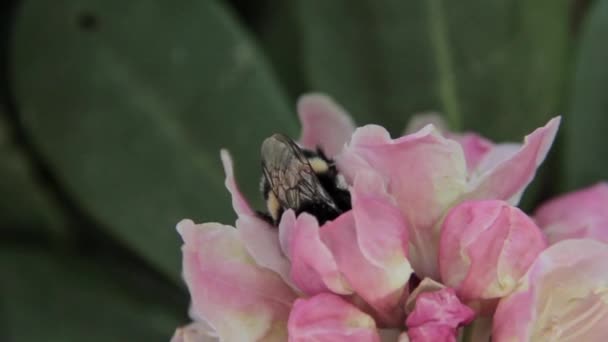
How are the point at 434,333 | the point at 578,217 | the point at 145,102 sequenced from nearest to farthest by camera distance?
the point at 434,333 < the point at 578,217 < the point at 145,102

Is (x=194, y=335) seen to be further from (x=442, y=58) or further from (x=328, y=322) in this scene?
(x=442, y=58)

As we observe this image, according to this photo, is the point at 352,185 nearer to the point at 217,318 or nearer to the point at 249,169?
the point at 217,318

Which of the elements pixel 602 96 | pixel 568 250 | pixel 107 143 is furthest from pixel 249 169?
pixel 568 250

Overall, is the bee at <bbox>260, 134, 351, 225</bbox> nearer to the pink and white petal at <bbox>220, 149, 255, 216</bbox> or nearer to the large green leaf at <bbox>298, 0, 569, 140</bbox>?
the pink and white petal at <bbox>220, 149, 255, 216</bbox>

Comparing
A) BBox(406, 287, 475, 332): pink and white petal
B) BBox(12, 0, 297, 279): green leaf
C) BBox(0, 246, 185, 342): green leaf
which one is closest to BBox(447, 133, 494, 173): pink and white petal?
BBox(406, 287, 475, 332): pink and white petal

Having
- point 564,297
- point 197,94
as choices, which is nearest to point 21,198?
point 197,94

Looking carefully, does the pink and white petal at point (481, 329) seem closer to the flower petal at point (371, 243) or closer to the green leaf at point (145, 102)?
the flower petal at point (371, 243)
